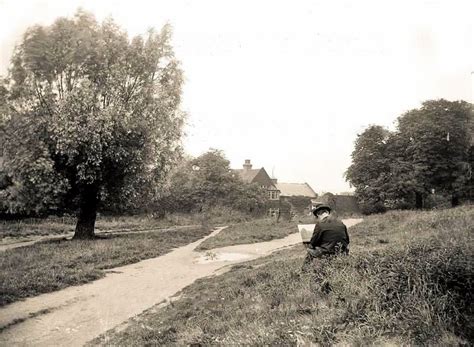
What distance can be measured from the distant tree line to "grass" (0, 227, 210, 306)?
3312cm

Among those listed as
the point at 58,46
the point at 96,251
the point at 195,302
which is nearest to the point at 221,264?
the point at 96,251

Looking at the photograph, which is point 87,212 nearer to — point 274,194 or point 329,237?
point 329,237

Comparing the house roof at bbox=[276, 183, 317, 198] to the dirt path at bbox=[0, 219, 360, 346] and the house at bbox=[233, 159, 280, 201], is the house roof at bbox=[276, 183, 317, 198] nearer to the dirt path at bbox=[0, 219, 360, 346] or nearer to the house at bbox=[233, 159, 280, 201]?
the house at bbox=[233, 159, 280, 201]

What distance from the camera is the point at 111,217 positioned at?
37.8 metres

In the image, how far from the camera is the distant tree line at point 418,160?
137 ft

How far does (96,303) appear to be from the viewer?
986cm

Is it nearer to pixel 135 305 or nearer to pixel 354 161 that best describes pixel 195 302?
pixel 135 305

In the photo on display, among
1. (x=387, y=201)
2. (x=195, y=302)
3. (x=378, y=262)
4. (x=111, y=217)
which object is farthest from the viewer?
(x=387, y=201)

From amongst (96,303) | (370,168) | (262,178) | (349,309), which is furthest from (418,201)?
(349,309)

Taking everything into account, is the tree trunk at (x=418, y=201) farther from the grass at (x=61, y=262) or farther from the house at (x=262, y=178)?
the grass at (x=61, y=262)

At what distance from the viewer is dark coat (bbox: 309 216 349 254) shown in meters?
8.27

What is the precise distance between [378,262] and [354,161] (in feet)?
157

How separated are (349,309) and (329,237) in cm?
281

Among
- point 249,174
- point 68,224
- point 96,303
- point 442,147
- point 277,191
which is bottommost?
point 96,303
